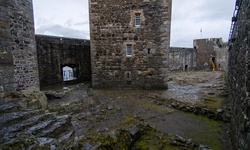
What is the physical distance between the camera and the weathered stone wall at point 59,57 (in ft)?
36.8

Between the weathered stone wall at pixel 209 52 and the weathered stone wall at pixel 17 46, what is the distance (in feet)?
80.1

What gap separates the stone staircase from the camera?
2635 mm

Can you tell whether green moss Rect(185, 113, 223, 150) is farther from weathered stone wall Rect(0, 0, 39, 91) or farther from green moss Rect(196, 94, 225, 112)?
weathered stone wall Rect(0, 0, 39, 91)

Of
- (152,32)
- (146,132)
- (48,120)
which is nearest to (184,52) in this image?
(152,32)

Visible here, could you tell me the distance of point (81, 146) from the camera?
8.97ft

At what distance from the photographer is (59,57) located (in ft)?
41.0

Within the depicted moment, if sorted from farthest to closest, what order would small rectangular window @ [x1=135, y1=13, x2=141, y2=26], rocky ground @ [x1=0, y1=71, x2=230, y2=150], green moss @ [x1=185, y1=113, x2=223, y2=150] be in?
small rectangular window @ [x1=135, y1=13, x2=141, y2=26] → green moss @ [x1=185, y1=113, x2=223, y2=150] → rocky ground @ [x1=0, y1=71, x2=230, y2=150]

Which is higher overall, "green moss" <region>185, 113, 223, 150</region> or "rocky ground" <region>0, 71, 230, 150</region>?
"rocky ground" <region>0, 71, 230, 150</region>

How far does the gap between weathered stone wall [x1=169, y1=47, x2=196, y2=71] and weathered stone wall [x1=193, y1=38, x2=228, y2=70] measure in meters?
1.27

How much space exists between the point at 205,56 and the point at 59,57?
2291cm

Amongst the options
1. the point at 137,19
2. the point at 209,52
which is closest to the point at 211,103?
the point at 137,19

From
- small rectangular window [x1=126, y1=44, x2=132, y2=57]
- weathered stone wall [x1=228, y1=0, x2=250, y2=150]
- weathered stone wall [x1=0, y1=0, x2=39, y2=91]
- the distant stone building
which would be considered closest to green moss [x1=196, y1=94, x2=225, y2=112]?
weathered stone wall [x1=228, y1=0, x2=250, y2=150]

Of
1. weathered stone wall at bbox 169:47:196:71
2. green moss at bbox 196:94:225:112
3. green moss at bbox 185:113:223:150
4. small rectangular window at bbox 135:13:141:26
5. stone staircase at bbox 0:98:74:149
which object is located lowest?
green moss at bbox 185:113:223:150

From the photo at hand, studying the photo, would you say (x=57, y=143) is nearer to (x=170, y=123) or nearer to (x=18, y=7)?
(x=170, y=123)
